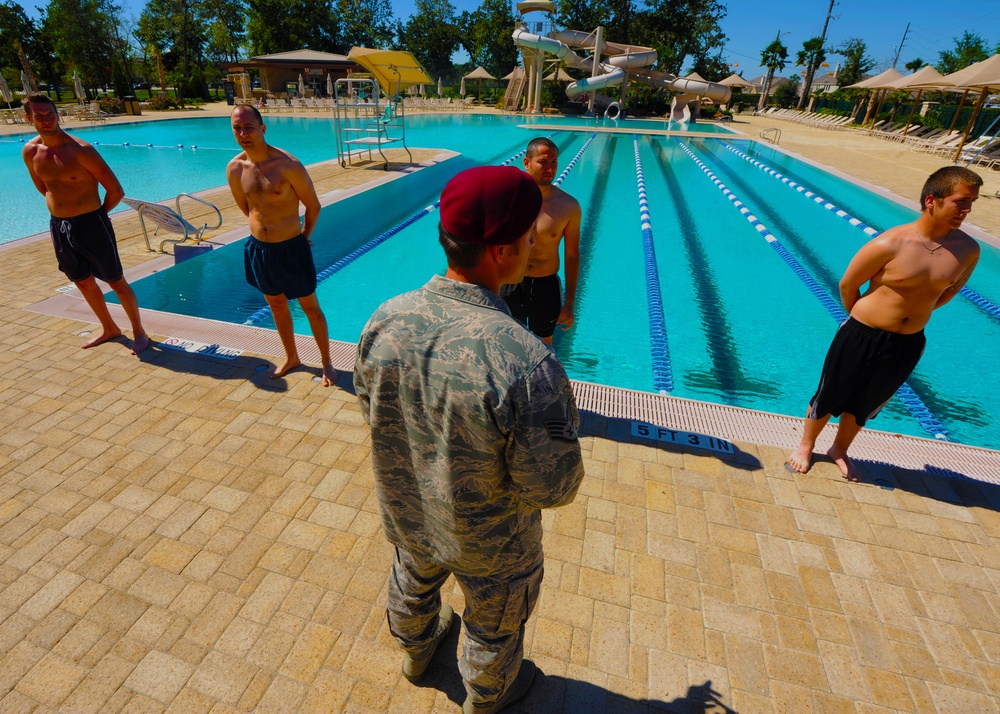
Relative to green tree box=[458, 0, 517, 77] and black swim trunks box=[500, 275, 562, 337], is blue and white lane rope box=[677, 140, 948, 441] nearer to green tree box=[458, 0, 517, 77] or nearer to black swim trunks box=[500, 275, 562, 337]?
black swim trunks box=[500, 275, 562, 337]

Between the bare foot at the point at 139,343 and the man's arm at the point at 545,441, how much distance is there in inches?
162

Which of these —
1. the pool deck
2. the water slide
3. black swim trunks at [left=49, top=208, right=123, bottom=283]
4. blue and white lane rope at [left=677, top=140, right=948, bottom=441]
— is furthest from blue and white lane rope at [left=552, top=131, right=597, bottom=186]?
the water slide

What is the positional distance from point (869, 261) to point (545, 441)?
102 inches

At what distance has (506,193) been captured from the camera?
1.12 metres

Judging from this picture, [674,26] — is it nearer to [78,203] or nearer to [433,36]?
[433,36]

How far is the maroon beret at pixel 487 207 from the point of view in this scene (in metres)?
1.10

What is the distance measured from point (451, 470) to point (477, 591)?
48 cm

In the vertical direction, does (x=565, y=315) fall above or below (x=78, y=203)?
below

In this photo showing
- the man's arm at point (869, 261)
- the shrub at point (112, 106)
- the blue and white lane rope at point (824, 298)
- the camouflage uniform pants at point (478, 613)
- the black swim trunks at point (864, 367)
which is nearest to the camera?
the camouflage uniform pants at point (478, 613)

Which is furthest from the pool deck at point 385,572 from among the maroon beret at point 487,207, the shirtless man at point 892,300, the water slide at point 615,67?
the water slide at point 615,67

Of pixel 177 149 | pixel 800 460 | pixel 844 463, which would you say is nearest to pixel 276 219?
pixel 800 460

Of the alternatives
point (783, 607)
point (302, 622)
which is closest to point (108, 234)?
point (302, 622)

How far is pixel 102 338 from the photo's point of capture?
417cm

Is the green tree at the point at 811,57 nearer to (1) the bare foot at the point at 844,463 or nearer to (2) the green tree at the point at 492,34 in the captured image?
(2) the green tree at the point at 492,34
